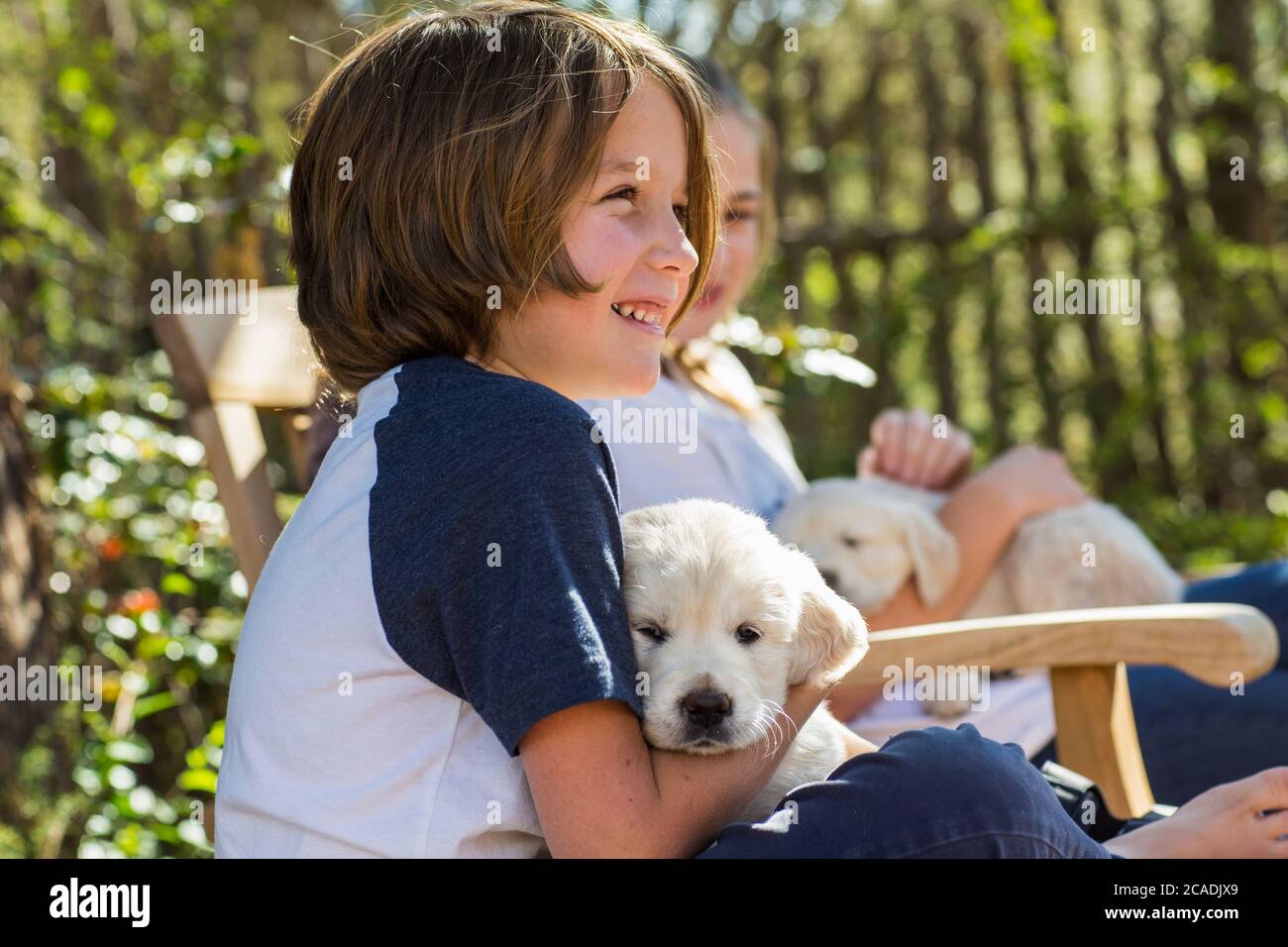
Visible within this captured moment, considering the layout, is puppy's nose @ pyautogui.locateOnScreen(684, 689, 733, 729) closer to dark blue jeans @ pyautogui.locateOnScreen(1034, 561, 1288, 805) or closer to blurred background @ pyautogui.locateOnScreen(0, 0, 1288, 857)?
dark blue jeans @ pyautogui.locateOnScreen(1034, 561, 1288, 805)

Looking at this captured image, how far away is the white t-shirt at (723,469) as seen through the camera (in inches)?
100

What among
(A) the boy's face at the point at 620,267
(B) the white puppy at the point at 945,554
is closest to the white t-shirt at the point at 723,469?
(B) the white puppy at the point at 945,554

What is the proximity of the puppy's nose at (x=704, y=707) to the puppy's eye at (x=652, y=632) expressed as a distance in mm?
125

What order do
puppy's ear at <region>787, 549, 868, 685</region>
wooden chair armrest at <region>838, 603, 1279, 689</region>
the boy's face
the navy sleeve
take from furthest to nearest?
1. wooden chair armrest at <region>838, 603, 1279, 689</region>
2. puppy's ear at <region>787, 549, 868, 685</region>
3. the boy's face
4. the navy sleeve

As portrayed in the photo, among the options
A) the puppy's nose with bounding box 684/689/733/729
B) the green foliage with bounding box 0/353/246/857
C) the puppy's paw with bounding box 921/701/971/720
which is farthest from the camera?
the green foliage with bounding box 0/353/246/857

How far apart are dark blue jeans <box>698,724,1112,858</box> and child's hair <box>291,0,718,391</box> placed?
2.33 feet

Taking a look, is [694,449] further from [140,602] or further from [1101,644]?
[140,602]

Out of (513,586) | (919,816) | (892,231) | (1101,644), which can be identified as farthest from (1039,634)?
(892,231)

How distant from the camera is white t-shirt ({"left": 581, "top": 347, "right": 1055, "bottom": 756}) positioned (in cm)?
255

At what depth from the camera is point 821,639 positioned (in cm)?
187

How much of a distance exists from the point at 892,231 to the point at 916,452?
310cm

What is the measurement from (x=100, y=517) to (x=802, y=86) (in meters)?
4.44

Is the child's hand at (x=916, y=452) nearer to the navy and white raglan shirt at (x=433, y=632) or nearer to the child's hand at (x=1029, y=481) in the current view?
the child's hand at (x=1029, y=481)

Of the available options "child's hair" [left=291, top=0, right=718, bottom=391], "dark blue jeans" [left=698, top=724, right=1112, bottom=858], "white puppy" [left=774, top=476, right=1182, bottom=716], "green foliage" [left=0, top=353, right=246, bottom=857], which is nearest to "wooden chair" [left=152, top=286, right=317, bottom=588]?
"green foliage" [left=0, top=353, right=246, bottom=857]
